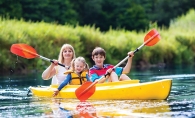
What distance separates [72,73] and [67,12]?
31.5 metres

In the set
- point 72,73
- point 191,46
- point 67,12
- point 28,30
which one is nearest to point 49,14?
point 67,12

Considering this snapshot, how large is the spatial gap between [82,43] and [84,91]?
472 inches

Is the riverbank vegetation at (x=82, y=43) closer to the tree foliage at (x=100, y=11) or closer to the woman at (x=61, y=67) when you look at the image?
the woman at (x=61, y=67)

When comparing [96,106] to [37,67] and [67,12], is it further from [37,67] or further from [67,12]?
[67,12]

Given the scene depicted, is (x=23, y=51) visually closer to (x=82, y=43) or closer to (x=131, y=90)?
(x=131, y=90)

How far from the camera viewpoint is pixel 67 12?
140ft

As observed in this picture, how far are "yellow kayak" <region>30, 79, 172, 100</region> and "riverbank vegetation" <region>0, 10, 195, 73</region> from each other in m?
8.19

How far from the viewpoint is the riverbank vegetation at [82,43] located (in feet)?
63.5

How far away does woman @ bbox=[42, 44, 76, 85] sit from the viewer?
39.6ft

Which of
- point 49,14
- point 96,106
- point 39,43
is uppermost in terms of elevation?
point 49,14

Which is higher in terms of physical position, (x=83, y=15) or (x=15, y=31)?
(x=83, y=15)

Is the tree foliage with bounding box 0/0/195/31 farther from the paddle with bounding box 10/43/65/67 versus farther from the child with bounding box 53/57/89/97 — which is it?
the child with bounding box 53/57/89/97

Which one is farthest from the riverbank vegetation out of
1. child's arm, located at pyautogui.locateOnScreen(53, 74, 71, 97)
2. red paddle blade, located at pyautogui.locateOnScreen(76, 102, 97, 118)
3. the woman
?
red paddle blade, located at pyautogui.locateOnScreen(76, 102, 97, 118)

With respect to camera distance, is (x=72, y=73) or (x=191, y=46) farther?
(x=191, y=46)
